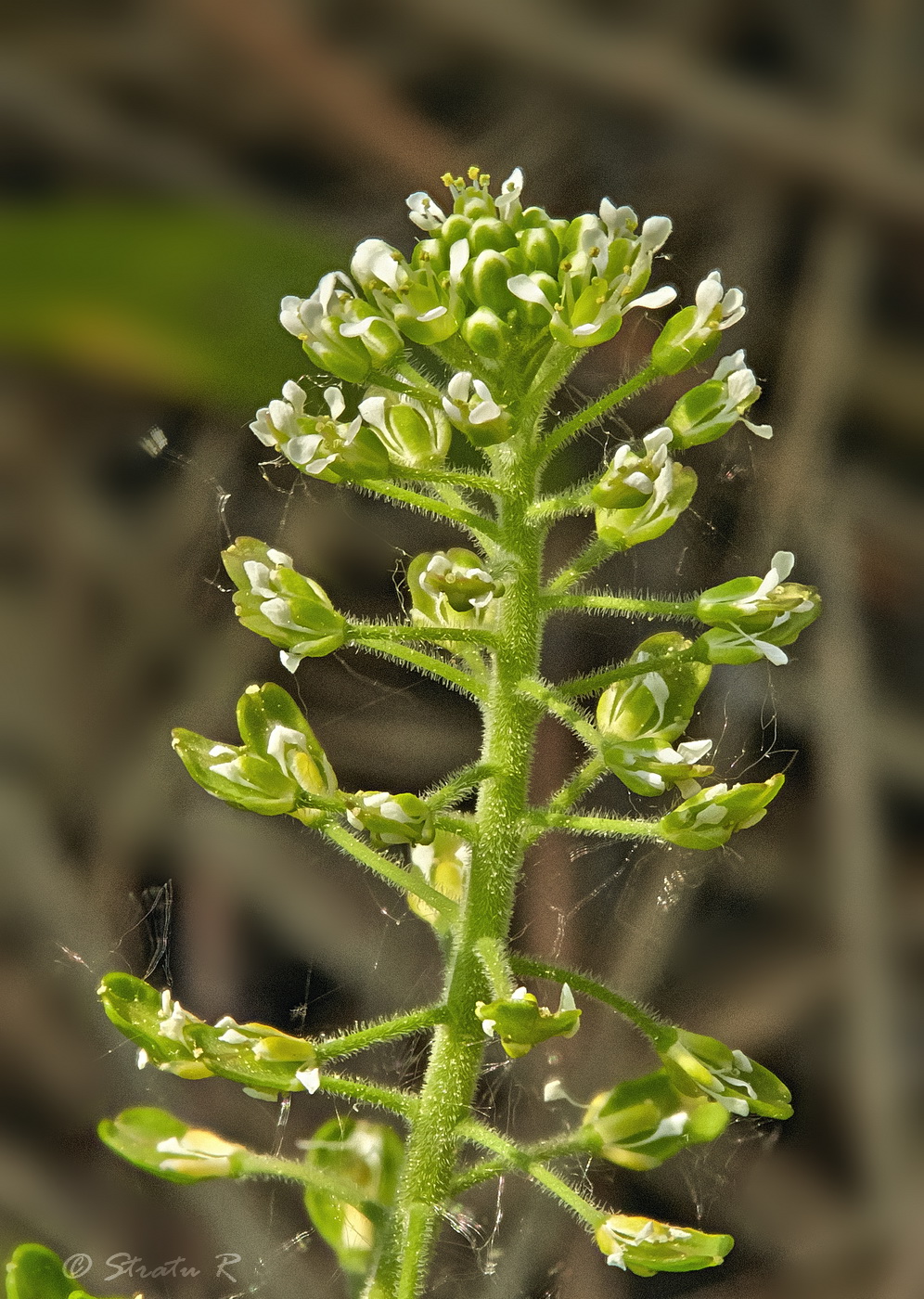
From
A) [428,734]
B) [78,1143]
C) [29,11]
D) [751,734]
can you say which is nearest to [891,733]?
[751,734]

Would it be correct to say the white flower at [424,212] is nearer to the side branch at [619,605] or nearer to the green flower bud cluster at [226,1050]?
the side branch at [619,605]

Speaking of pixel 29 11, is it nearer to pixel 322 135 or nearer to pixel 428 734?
pixel 322 135

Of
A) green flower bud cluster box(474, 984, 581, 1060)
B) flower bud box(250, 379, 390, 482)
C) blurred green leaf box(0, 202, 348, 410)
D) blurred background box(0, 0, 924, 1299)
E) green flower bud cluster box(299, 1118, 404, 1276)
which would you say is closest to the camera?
green flower bud cluster box(474, 984, 581, 1060)

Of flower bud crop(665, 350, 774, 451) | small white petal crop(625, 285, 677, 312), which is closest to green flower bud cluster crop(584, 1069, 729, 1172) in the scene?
flower bud crop(665, 350, 774, 451)

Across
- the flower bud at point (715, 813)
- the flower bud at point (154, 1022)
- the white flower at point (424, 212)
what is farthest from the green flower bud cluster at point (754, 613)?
the flower bud at point (154, 1022)

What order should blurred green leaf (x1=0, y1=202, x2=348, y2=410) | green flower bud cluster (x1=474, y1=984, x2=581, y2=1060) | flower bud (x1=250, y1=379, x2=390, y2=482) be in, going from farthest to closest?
blurred green leaf (x1=0, y1=202, x2=348, y2=410)
flower bud (x1=250, y1=379, x2=390, y2=482)
green flower bud cluster (x1=474, y1=984, x2=581, y2=1060)

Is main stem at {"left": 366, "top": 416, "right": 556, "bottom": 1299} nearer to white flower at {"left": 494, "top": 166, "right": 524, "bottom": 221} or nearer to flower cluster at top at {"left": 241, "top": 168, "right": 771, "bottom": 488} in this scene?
flower cluster at top at {"left": 241, "top": 168, "right": 771, "bottom": 488}
